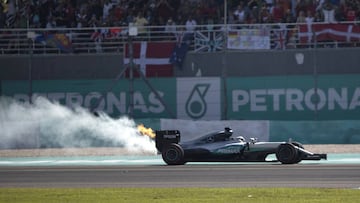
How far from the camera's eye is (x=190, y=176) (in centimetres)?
1964

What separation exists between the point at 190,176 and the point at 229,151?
3.34 meters

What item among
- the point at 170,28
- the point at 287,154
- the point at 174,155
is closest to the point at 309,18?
the point at 170,28

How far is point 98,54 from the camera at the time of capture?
31953 mm

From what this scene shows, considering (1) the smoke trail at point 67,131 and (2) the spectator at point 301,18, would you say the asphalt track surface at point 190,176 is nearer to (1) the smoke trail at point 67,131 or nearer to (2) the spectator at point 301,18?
(1) the smoke trail at point 67,131

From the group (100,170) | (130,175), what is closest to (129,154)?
(100,170)

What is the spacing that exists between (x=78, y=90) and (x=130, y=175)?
37.7ft

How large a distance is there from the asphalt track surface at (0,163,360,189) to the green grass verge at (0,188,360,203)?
905mm

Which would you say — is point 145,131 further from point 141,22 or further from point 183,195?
point 183,195

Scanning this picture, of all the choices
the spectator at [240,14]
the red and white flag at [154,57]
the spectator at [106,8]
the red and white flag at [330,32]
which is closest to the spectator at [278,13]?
the spectator at [240,14]

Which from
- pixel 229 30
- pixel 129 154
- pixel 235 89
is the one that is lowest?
pixel 129 154

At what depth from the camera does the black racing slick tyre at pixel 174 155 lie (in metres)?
23.1

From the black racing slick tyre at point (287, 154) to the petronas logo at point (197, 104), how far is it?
8421mm

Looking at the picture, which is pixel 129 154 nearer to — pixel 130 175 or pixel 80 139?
pixel 80 139

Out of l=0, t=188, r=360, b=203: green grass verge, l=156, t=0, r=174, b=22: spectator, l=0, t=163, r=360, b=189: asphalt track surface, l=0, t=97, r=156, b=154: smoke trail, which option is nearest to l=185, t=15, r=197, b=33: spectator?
l=156, t=0, r=174, b=22: spectator
